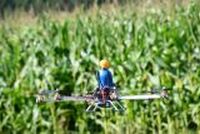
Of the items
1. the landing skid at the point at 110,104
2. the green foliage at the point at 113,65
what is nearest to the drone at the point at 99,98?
the landing skid at the point at 110,104

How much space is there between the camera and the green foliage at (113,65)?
210 inches

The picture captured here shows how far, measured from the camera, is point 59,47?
636 cm

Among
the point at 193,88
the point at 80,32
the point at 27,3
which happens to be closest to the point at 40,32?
the point at 80,32

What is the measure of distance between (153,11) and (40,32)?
1391 mm

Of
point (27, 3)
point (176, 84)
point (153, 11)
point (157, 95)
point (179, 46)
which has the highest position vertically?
point (27, 3)

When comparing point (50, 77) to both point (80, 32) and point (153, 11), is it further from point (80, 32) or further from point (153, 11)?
point (153, 11)

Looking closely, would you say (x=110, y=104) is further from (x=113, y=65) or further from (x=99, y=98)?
(x=113, y=65)

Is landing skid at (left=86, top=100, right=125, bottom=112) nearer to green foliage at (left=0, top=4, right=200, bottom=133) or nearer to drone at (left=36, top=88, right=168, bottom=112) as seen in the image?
drone at (left=36, top=88, right=168, bottom=112)

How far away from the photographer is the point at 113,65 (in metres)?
5.05

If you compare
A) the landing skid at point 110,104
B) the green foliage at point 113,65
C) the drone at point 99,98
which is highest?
the green foliage at point 113,65

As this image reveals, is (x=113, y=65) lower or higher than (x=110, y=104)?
higher

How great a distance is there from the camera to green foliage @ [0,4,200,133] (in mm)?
5340

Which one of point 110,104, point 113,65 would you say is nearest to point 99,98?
point 110,104

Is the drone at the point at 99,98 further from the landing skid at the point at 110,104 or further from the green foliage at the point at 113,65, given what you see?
the green foliage at the point at 113,65
